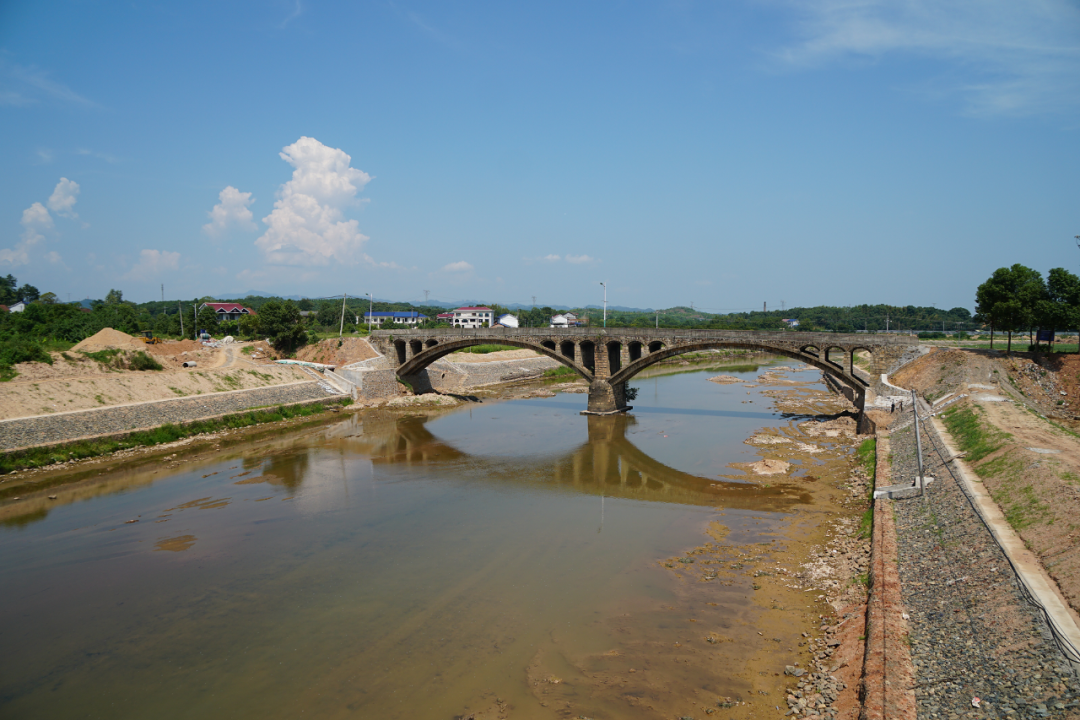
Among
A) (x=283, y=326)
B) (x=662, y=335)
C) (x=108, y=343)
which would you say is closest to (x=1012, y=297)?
(x=662, y=335)

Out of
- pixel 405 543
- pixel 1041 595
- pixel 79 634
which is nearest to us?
pixel 1041 595

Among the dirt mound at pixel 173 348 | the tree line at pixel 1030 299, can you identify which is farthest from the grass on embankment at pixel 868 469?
the dirt mound at pixel 173 348

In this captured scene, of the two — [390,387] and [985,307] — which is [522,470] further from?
[985,307]

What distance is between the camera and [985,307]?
3969 cm

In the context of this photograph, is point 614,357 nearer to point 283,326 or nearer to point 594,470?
point 594,470

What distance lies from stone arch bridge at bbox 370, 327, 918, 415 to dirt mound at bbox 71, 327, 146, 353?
20794 millimetres

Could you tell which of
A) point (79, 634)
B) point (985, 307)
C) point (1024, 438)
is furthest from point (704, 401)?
point (79, 634)

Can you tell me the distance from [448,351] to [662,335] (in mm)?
22772

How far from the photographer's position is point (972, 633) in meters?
11.3

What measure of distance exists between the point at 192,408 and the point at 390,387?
20.1m

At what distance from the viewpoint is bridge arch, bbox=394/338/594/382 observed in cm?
5034

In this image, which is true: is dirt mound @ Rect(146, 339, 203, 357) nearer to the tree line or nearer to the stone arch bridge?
the stone arch bridge

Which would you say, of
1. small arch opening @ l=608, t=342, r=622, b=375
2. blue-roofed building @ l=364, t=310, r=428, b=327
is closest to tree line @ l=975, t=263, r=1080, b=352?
small arch opening @ l=608, t=342, r=622, b=375

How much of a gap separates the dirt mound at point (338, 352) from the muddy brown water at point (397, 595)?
999 inches
